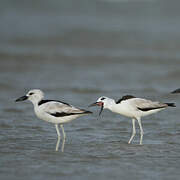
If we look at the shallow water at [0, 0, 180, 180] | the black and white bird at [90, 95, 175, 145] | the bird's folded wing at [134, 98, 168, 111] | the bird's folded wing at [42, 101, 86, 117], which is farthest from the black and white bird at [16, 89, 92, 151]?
the bird's folded wing at [134, 98, 168, 111]

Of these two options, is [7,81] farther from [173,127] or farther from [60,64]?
[173,127]

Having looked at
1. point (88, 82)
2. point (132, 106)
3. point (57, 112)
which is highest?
point (88, 82)

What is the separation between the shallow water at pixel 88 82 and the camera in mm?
8195

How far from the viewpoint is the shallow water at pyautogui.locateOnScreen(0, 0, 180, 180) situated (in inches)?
323

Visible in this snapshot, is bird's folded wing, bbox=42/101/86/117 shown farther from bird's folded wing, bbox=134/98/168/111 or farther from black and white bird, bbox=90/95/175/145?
bird's folded wing, bbox=134/98/168/111

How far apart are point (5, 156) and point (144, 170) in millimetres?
2282

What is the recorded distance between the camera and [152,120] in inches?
465

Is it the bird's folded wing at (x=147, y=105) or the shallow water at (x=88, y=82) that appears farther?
the bird's folded wing at (x=147, y=105)

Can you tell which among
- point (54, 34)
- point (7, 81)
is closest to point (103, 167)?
point (7, 81)

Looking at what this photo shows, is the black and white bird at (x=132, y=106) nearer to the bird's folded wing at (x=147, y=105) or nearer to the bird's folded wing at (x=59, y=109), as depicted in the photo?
the bird's folded wing at (x=147, y=105)

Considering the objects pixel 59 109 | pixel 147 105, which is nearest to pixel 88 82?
pixel 147 105

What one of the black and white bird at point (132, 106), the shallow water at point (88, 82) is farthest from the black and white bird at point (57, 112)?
the black and white bird at point (132, 106)

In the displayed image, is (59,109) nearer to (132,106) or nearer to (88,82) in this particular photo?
(132,106)

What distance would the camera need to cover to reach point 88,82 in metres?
16.5
